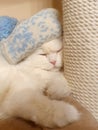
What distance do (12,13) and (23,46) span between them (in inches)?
25.0

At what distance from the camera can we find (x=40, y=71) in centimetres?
98

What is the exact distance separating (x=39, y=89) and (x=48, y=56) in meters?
0.16

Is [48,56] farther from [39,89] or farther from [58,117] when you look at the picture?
[58,117]

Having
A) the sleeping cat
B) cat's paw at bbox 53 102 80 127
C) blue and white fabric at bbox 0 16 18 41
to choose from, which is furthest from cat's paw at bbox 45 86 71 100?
blue and white fabric at bbox 0 16 18 41

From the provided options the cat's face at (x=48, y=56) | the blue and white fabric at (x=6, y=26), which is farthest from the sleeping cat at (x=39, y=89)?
the blue and white fabric at (x=6, y=26)

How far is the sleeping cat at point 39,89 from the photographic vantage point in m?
0.75

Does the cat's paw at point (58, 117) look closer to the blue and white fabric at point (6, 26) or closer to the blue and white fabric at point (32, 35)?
the blue and white fabric at point (32, 35)

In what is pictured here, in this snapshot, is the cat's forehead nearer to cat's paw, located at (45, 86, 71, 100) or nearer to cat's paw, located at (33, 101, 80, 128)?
cat's paw, located at (45, 86, 71, 100)

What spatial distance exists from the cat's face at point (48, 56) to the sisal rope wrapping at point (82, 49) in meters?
0.06

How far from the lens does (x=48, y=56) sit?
0.98 meters

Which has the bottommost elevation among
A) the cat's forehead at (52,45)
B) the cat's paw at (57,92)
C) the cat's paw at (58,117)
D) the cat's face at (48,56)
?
the cat's paw at (57,92)

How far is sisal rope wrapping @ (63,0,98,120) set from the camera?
0.81 meters

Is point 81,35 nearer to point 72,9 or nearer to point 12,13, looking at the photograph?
point 72,9

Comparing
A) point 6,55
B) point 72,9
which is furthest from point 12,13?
point 72,9
